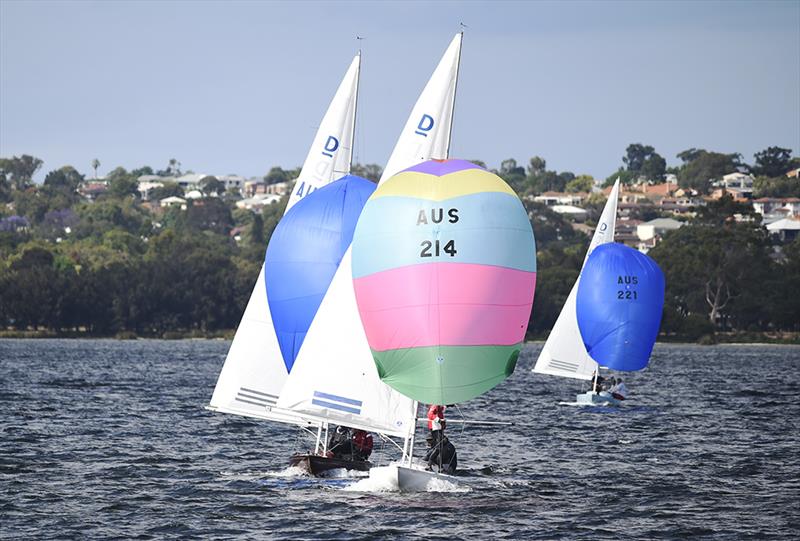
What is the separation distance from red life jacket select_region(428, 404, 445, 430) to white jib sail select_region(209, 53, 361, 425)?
13.4ft

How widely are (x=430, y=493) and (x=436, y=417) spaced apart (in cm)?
187

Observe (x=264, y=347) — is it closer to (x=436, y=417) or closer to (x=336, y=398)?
(x=336, y=398)

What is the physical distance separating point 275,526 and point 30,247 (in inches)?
6695

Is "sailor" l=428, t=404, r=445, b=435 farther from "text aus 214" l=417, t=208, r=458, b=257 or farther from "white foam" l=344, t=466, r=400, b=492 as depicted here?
"text aus 214" l=417, t=208, r=458, b=257

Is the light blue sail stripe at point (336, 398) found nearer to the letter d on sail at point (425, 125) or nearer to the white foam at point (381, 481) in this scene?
the white foam at point (381, 481)

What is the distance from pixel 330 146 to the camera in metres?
41.2

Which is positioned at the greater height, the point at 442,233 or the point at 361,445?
the point at 442,233

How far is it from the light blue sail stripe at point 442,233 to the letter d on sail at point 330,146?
22.1 feet

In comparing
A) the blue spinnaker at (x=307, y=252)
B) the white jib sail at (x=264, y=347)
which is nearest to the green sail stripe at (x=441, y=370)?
the blue spinnaker at (x=307, y=252)

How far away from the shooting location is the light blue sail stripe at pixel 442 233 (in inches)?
1336

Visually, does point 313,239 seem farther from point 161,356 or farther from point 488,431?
point 161,356

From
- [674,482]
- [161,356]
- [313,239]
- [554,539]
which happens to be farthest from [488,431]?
[161,356]

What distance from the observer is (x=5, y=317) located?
18100 cm

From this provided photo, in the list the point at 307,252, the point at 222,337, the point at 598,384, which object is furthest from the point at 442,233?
the point at 222,337
